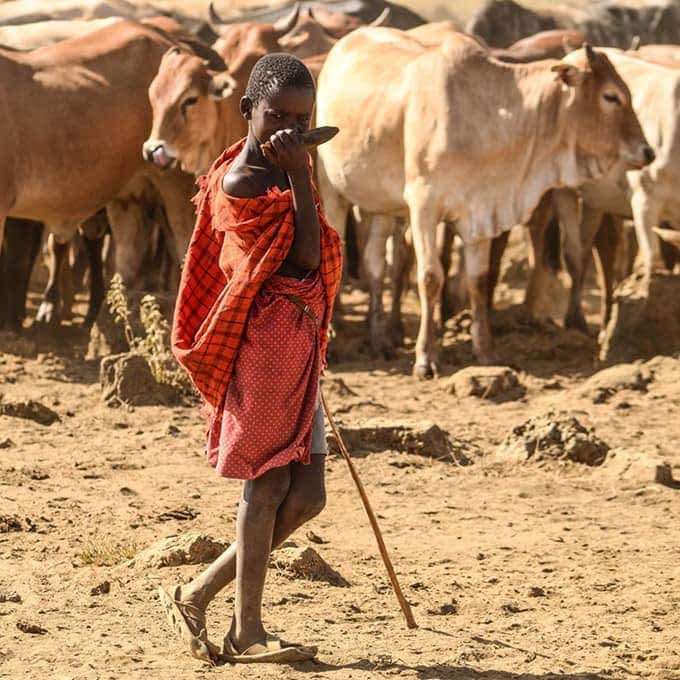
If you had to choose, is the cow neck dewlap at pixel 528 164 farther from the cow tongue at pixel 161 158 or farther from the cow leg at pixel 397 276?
the cow tongue at pixel 161 158

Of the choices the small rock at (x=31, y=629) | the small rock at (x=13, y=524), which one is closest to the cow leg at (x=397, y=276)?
the small rock at (x=13, y=524)

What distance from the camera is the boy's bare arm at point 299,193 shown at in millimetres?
4949

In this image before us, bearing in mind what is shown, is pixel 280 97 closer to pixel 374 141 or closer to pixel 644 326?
pixel 374 141

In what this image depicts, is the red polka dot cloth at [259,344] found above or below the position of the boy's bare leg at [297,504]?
above

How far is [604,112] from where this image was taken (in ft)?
37.6

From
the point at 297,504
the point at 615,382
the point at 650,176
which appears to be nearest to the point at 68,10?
the point at 650,176

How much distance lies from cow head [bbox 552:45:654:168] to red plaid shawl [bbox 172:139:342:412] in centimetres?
648

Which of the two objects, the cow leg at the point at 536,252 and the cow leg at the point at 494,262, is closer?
the cow leg at the point at 494,262

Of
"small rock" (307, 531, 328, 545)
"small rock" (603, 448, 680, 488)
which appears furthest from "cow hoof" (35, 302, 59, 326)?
"small rock" (307, 531, 328, 545)

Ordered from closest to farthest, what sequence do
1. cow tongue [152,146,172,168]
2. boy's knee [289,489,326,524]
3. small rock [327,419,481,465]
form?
boy's knee [289,489,326,524]
small rock [327,419,481,465]
cow tongue [152,146,172,168]

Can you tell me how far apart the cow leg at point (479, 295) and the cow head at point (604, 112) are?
0.96 metres

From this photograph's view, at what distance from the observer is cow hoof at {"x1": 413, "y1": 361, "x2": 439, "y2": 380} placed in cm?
1123

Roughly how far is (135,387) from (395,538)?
3037mm

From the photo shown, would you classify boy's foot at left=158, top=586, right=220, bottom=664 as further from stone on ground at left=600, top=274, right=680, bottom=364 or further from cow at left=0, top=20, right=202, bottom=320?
stone on ground at left=600, top=274, right=680, bottom=364
